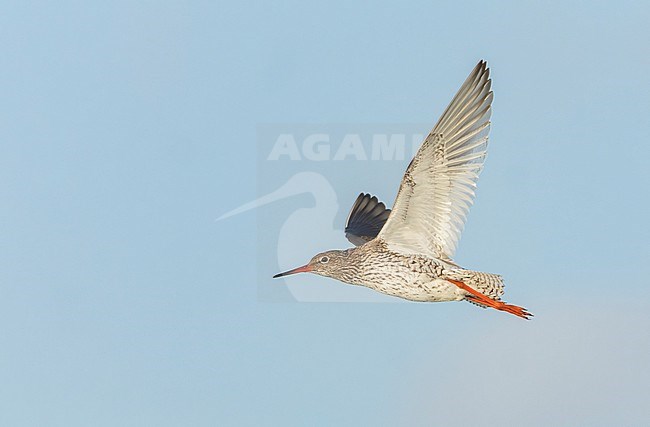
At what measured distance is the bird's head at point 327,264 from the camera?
20.4 metres

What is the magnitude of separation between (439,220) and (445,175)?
2.99ft

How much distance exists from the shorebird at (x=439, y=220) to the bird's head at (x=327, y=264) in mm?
573

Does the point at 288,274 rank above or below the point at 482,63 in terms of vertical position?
below

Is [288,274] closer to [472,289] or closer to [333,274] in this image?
[333,274]

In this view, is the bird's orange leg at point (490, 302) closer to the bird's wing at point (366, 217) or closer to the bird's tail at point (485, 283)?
the bird's tail at point (485, 283)

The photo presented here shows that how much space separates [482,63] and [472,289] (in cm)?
418

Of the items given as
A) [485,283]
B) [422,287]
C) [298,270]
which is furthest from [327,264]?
[485,283]

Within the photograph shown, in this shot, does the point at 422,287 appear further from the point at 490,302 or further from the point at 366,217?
the point at 366,217

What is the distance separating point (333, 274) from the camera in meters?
20.6

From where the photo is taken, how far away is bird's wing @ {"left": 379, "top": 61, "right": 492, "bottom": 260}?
19.1 meters

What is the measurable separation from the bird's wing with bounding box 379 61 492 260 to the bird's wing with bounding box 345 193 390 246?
354cm

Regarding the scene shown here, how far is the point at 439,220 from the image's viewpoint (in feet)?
64.4

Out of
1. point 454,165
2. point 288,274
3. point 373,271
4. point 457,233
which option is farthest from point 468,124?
point 288,274

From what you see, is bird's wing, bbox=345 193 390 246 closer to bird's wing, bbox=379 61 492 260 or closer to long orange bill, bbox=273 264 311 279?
long orange bill, bbox=273 264 311 279
